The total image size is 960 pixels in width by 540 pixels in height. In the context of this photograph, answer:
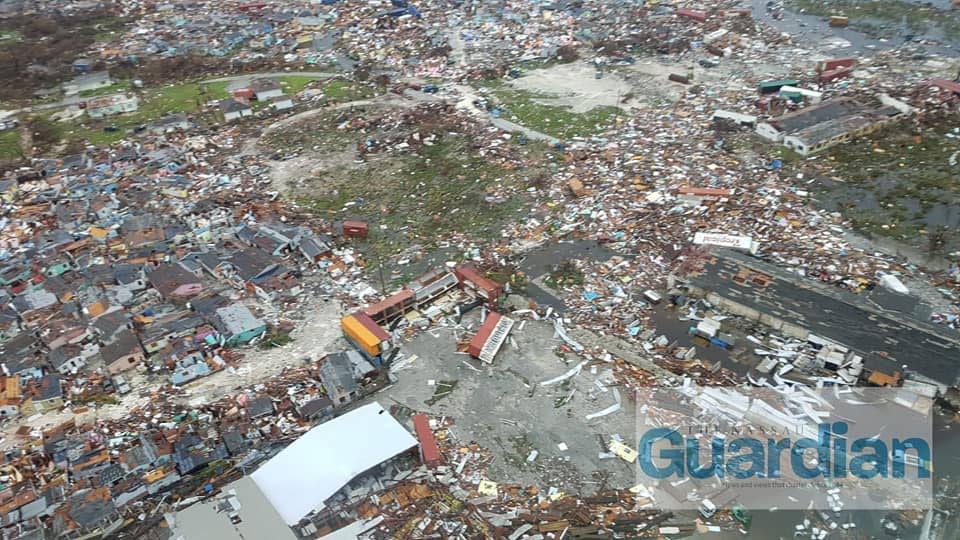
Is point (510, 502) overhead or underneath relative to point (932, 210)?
underneath

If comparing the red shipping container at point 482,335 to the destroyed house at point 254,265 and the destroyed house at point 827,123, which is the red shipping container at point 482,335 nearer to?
the destroyed house at point 254,265

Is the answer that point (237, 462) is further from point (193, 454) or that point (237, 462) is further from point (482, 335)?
point (482, 335)

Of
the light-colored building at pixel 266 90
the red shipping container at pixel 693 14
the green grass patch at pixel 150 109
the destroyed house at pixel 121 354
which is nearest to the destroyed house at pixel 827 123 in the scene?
the red shipping container at pixel 693 14

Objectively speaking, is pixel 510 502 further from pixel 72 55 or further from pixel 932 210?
pixel 72 55

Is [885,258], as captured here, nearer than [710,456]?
No

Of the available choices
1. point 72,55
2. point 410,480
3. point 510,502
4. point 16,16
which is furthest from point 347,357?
point 16,16
